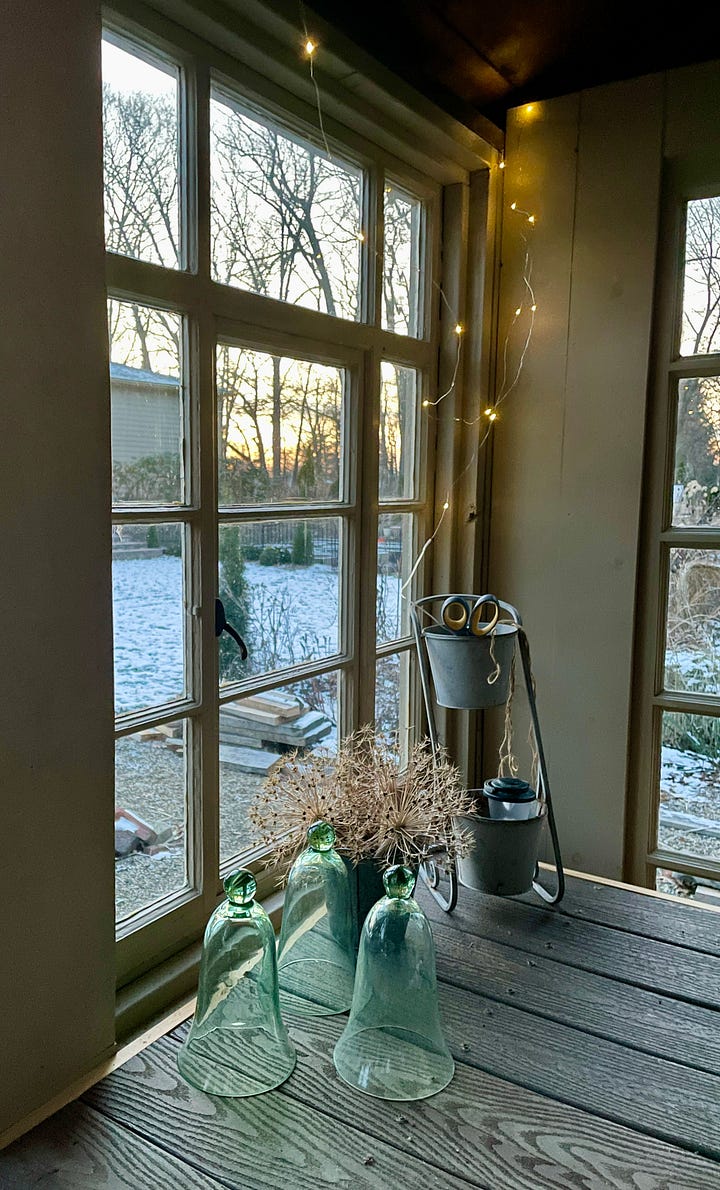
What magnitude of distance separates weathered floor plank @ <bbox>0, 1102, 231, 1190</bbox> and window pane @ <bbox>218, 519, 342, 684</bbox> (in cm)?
78

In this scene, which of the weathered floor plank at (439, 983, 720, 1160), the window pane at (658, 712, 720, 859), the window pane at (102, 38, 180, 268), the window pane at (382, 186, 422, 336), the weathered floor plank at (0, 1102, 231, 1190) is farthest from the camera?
the window pane at (658, 712, 720, 859)

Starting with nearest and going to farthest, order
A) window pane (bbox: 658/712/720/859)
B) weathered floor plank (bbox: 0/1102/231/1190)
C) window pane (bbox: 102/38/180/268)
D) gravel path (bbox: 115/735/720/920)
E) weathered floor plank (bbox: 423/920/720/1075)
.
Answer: weathered floor plank (bbox: 0/1102/231/1190) → weathered floor plank (bbox: 423/920/720/1075) → window pane (bbox: 102/38/180/268) → gravel path (bbox: 115/735/720/920) → window pane (bbox: 658/712/720/859)

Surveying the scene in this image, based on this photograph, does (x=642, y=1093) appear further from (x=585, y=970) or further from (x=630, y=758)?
(x=630, y=758)

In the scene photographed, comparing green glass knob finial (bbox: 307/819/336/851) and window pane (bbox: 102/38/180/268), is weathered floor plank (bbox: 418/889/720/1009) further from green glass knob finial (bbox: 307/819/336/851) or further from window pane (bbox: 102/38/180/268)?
window pane (bbox: 102/38/180/268)

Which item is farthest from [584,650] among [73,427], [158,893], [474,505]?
[73,427]

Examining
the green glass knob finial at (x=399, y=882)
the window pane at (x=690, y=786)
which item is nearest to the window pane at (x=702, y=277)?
the window pane at (x=690, y=786)

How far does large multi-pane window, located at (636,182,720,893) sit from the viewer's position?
6.97 feet

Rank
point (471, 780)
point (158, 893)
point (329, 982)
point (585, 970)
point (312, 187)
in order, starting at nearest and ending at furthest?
point (329, 982), point (585, 970), point (158, 893), point (312, 187), point (471, 780)

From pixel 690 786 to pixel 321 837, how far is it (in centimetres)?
133

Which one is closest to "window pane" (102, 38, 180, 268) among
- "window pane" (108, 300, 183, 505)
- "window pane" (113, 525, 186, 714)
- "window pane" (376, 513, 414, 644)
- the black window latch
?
"window pane" (108, 300, 183, 505)

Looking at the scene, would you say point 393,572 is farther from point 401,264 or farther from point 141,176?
point 141,176

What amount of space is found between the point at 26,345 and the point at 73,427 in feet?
0.36

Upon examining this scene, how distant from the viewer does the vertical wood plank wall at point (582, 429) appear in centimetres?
214

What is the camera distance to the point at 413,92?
1.87 metres
